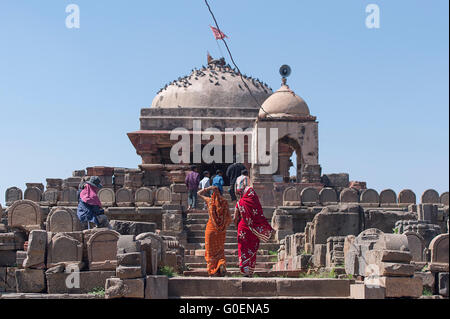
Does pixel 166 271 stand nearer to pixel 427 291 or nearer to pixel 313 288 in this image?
pixel 313 288

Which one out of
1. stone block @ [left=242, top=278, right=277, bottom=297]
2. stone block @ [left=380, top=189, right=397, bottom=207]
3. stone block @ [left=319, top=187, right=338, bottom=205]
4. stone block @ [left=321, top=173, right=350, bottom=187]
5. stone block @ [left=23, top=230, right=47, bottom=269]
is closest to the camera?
stone block @ [left=242, top=278, right=277, bottom=297]

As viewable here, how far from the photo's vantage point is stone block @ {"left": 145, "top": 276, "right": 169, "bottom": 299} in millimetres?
9414

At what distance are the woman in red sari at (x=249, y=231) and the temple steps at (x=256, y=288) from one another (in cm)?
198

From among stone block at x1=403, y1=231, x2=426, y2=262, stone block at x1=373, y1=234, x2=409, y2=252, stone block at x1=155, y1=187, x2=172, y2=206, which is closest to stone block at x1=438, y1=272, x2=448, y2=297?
stone block at x1=373, y1=234, x2=409, y2=252

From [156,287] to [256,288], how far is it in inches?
51.3

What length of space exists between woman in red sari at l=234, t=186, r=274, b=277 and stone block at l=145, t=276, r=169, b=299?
2570 millimetres

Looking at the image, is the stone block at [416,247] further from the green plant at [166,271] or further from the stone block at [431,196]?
the stone block at [431,196]

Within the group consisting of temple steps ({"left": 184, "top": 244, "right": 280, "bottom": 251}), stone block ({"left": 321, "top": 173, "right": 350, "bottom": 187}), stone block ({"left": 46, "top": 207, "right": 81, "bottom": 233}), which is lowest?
temple steps ({"left": 184, "top": 244, "right": 280, "bottom": 251})

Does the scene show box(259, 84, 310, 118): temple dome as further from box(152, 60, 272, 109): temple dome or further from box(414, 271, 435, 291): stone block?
box(414, 271, 435, 291): stone block

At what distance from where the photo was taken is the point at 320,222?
14.5 metres

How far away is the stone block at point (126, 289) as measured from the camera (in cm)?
929

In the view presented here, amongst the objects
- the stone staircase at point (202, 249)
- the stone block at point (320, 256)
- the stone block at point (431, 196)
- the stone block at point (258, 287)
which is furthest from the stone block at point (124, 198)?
the stone block at point (258, 287)

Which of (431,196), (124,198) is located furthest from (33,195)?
(431,196)
